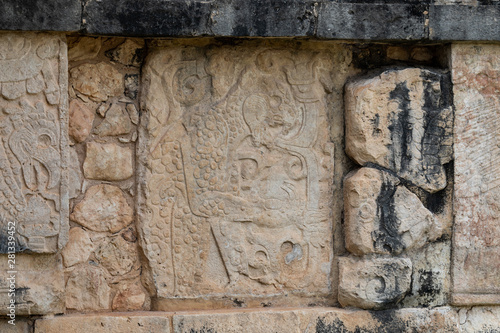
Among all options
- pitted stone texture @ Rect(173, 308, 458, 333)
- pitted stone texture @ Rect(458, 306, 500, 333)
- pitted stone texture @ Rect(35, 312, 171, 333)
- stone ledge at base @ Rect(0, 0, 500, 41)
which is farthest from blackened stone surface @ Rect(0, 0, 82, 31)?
pitted stone texture @ Rect(458, 306, 500, 333)

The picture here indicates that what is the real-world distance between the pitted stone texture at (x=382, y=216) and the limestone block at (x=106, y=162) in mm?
1279

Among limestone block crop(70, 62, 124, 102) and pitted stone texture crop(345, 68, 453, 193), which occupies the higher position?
limestone block crop(70, 62, 124, 102)

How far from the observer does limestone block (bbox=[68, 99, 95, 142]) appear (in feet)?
12.9

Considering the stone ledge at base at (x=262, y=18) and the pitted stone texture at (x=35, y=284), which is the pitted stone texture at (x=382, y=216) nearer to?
the stone ledge at base at (x=262, y=18)

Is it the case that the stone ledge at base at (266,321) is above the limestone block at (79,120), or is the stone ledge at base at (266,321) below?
below

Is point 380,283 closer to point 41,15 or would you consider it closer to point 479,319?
point 479,319

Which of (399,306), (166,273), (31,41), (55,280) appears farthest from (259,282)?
(31,41)

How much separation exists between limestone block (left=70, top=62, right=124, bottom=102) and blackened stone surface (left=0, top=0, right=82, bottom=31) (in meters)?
0.39

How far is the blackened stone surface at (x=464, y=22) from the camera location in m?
3.90

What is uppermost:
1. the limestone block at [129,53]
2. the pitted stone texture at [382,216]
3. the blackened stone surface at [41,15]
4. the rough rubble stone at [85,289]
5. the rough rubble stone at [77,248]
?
the blackened stone surface at [41,15]

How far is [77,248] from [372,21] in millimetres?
2046

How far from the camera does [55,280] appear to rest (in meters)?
3.77

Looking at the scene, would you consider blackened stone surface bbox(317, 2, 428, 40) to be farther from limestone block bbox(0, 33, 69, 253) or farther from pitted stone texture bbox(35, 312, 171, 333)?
pitted stone texture bbox(35, 312, 171, 333)

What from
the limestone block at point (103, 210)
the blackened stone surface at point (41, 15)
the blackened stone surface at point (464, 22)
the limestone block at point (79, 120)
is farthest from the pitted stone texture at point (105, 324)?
the blackened stone surface at point (464, 22)
